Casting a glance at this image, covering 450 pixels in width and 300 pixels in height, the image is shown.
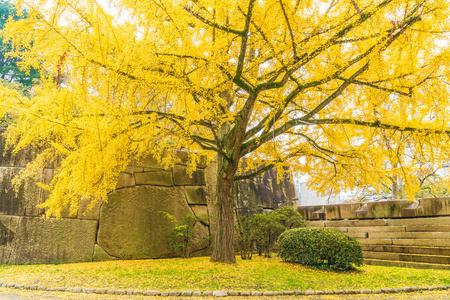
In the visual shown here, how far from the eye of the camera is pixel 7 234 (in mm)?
6289

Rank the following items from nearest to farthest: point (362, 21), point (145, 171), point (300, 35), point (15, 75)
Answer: point (362, 21), point (300, 35), point (145, 171), point (15, 75)

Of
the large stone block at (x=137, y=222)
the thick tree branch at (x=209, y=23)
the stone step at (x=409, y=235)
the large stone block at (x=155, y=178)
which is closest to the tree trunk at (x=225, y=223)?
the large stone block at (x=137, y=222)

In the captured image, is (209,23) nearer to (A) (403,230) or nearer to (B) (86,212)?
(B) (86,212)

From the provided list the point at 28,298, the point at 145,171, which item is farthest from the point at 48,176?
the point at 28,298

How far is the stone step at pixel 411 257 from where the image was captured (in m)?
6.19

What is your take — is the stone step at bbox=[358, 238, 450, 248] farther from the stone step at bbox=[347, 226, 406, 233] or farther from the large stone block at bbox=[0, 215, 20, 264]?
the large stone block at bbox=[0, 215, 20, 264]

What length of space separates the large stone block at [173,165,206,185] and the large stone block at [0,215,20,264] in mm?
3962

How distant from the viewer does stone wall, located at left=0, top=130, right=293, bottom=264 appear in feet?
20.9

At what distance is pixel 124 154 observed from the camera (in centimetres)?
552

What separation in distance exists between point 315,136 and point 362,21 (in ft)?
10.6

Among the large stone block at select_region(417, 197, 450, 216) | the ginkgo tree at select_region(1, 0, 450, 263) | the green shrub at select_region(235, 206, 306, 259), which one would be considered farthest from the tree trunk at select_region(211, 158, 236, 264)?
the large stone block at select_region(417, 197, 450, 216)

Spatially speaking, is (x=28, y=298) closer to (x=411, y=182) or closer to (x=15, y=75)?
(x=411, y=182)

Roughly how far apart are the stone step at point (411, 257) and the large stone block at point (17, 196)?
843cm

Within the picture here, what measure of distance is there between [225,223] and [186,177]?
9.56 ft
